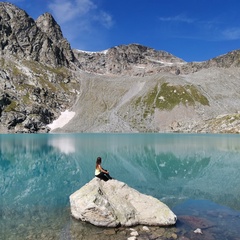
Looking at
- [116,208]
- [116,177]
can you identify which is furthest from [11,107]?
[116,208]

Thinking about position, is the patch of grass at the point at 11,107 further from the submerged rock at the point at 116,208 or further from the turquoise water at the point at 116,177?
the submerged rock at the point at 116,208

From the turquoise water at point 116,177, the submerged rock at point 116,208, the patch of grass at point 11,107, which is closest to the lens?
the submerged rock at point 116,208

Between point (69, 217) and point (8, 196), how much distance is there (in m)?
9.03

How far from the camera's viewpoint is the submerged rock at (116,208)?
62.7 ft

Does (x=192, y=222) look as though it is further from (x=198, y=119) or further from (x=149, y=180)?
(x=198, y=119)

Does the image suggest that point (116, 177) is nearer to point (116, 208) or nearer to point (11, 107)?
point (116, 208)

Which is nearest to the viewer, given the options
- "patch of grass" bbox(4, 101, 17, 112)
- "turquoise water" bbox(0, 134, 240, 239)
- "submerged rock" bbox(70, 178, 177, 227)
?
"submerged rock" bbox(70, 178, 177, 227)

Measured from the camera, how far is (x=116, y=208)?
1997 cm

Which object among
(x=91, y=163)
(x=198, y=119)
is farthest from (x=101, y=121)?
(x=91, y=163)

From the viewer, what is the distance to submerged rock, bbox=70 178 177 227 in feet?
62.7

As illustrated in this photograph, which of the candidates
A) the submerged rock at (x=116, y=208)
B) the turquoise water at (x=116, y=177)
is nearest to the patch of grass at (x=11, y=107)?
the turquoise water at (x=116, y=177)

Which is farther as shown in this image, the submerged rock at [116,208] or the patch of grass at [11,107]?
the patch of grass at [11,107]

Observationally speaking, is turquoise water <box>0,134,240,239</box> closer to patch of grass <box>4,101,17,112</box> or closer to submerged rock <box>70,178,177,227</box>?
submerged rock <box>70,178,177,227</box>

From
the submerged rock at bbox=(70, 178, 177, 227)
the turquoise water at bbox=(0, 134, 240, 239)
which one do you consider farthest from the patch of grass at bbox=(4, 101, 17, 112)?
the submerged rock at bbox=(70, 178, 177, 227)
